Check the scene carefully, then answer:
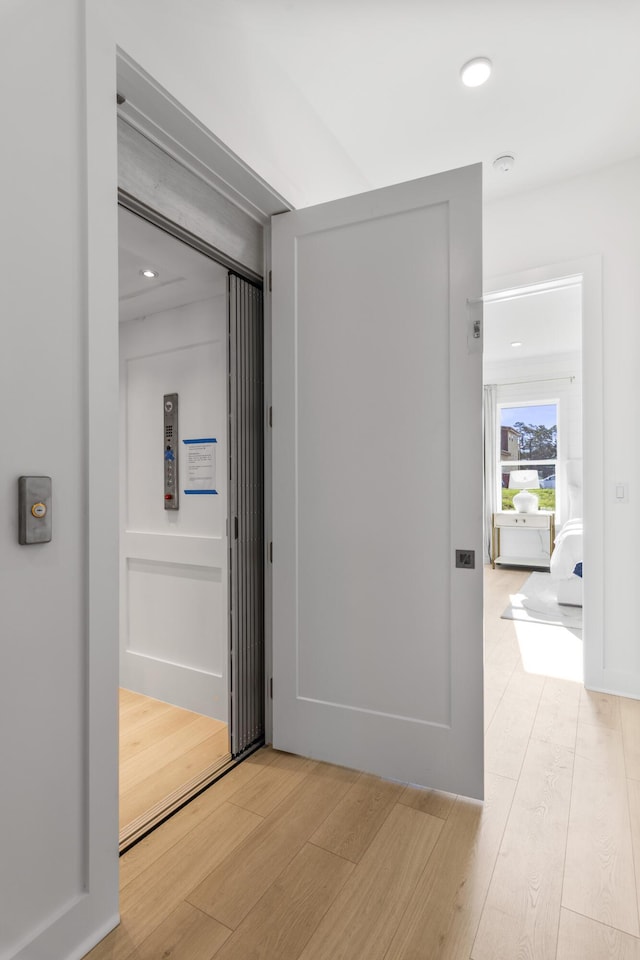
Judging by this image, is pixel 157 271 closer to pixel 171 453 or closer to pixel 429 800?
pixel 171 453

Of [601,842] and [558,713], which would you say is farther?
[558,713]

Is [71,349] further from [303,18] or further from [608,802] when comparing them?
[608,802]

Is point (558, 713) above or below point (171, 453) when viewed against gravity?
below

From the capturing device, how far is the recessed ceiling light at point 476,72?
200 cm

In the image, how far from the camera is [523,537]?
6.73 meters

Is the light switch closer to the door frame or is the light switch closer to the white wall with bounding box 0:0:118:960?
the door frame

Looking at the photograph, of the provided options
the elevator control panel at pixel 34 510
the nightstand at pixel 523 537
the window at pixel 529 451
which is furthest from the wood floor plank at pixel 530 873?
the window at pixel 529 451

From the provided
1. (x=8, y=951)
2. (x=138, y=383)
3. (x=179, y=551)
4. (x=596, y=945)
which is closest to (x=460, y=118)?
(x=138, y=383)

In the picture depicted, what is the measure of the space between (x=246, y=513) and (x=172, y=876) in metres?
1.27

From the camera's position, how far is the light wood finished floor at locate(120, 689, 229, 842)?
1845 millimetres

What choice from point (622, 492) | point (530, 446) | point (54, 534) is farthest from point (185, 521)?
point (530, 446)

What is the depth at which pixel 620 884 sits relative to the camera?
1.42 meters

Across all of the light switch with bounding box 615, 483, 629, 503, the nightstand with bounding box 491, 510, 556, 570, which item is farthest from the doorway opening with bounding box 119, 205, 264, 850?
the nightstand with bounding box 491, 510, 556, 570

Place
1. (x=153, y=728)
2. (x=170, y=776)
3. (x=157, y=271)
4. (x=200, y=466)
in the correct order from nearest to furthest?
(x=170, y=776) < (x=157, y=271) < (x=153, y=728) < (x=200, y=466)
